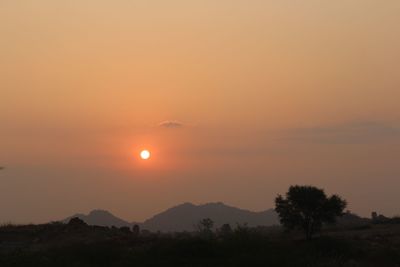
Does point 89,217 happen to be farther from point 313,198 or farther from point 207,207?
point 313,198

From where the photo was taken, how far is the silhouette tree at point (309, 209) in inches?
1785

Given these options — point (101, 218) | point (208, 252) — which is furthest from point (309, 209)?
point (101, 218)

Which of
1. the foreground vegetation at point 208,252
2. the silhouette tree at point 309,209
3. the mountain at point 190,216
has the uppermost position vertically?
the mountain at point 190,216

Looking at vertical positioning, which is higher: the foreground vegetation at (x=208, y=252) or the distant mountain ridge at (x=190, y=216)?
the distant mountain ridge at (x=190, y=216)

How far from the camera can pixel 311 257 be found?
30.5 meters

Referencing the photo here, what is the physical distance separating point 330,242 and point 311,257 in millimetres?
→ 6528

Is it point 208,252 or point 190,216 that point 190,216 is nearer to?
point 190,216

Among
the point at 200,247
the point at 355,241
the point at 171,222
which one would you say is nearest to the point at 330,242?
the point at 355,241

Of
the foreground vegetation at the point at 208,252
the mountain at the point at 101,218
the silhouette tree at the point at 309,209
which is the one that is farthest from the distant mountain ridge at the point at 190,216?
the foreground vegetation at the point at 208,252

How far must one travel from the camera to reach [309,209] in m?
45.3

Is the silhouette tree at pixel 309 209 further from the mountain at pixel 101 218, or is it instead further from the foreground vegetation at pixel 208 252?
the mountain at pixel 101 218

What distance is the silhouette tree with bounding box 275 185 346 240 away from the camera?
45.3m

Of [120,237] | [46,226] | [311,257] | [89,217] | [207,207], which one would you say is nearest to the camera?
[311,257]

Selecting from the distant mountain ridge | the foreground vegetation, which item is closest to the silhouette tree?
the foreground vegetation
